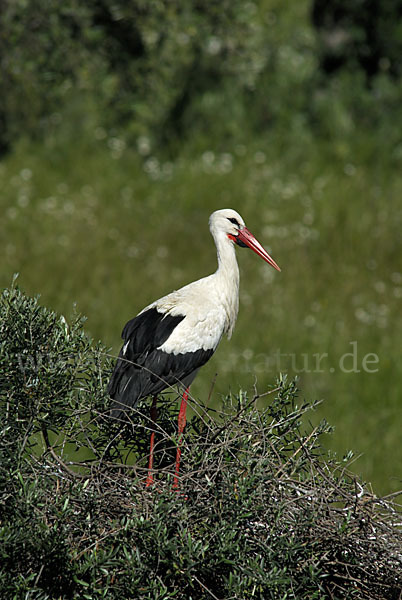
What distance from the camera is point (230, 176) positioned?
1358cm

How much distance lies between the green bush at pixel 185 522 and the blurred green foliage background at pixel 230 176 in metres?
0.87

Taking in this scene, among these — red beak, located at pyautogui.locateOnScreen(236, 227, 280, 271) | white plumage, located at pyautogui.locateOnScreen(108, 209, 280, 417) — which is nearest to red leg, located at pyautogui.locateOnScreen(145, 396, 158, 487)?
white plumage, located at pyautogui.locateOnScreen(108, 209, 280, 417)

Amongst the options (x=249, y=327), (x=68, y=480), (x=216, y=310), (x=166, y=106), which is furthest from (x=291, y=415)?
(x=166, y=106)

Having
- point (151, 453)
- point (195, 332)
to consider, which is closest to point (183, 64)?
point (195, 332)

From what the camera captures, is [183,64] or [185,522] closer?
[185,522]

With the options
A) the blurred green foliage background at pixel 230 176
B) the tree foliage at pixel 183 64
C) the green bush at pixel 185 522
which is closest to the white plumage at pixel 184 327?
the green bush at pixel 185 522

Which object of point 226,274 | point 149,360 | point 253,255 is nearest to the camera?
point 149,360

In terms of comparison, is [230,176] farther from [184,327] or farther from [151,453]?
[151,453]

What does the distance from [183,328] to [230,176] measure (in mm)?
8725

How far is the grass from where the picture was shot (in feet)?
30.5

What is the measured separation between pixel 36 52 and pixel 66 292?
306 centimetres

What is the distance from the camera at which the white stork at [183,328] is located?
491 centimetres

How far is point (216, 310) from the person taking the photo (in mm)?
5238

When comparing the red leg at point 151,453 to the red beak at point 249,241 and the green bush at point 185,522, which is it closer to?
the green bush at point 185,522
